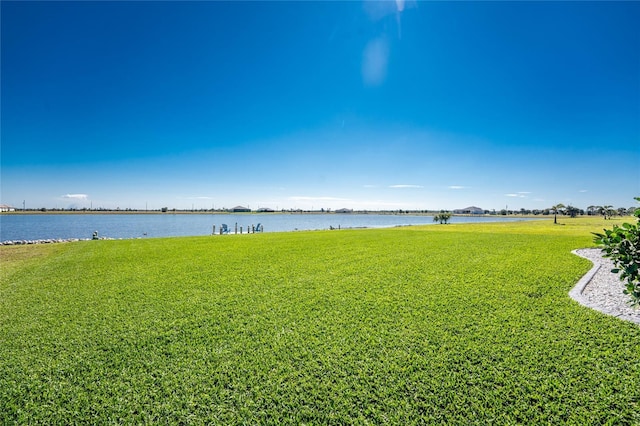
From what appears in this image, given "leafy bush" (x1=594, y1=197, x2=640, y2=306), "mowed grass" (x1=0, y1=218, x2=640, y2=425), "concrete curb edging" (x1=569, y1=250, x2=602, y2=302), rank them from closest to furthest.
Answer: "leafy bush" (x1=594, y1=197, x2=640, y2=306), "mowed grass" (x1=0, y1=218, x2=640, y2=425), "concrete curb edging" (x1=569, y1=250, x2=602, y2=302)

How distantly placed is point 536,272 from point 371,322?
685cm

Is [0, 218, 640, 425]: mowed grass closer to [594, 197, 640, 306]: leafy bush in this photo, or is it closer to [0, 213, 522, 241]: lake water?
[594, 197, 640, 306]: leafy bush

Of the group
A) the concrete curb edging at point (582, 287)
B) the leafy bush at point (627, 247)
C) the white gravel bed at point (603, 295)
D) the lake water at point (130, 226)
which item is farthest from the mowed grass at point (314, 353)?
the lake water at point (130, 226)

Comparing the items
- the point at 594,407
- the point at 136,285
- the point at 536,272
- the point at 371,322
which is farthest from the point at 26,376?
the point at 536,272

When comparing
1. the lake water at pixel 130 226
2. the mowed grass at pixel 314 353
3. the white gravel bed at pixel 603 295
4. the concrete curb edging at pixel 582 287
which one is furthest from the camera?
the lake water at pixel 130 226

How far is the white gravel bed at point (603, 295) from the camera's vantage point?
223 inches

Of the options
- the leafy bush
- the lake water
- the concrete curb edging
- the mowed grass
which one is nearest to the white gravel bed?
the concrete curb edging

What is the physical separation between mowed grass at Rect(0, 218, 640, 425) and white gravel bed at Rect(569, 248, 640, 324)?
382 mm

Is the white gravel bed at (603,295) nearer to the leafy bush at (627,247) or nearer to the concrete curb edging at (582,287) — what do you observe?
the concrete curb edging at (582,287)

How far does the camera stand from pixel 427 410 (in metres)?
3.10

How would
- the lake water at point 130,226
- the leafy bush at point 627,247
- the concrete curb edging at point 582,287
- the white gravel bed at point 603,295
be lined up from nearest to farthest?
1. the leafy bush at point 627,247
2. the white gravel bed at point 603,295
3. the concrete curb edging at point 582,287
4. the lake water at point 130,226

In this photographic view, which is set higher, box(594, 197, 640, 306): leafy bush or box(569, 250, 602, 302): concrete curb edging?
box(594, 197, 640, 306): leafy bush

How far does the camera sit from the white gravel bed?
18.6ft

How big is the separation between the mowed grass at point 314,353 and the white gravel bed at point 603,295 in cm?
38
